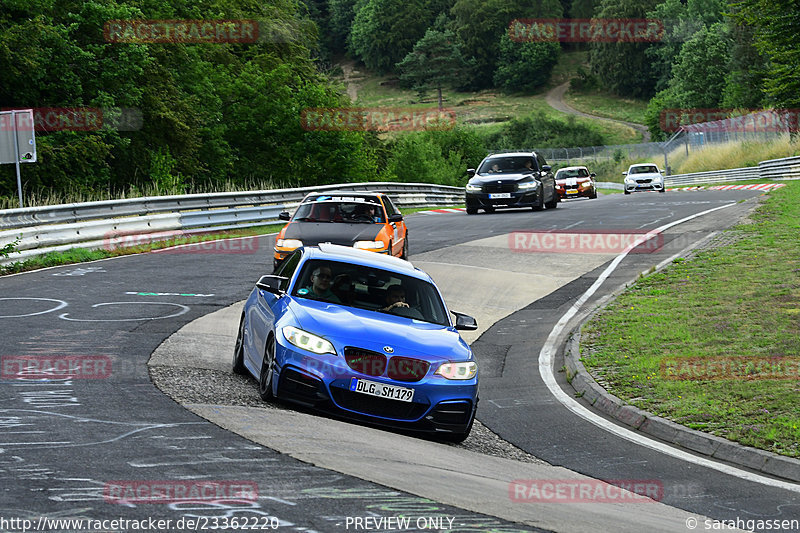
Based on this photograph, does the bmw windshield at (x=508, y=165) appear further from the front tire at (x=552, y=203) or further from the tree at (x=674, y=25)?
the tree at (x=674, y=25)

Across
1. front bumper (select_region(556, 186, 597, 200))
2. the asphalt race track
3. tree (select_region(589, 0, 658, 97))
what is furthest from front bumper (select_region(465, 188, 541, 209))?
tree (select_region(589, 0, 658, 97))

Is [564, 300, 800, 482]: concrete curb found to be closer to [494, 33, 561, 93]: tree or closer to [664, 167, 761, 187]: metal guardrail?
[664, 167, 761, 187]: metal guardrail

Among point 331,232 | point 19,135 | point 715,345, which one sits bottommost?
point 715,345

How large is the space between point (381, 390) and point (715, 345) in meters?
5.66

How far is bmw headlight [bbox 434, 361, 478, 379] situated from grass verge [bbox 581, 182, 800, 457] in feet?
7.08

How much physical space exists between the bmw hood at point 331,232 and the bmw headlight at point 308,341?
809 cm

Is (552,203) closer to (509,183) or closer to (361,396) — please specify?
(509,183)

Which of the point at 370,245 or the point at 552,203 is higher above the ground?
the point at 370,245

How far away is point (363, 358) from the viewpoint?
851cm

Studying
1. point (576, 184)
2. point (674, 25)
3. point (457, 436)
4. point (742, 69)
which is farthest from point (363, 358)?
point (674, 25)

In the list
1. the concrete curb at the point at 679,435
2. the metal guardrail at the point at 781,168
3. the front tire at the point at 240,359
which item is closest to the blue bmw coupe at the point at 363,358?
the front tire at the point at 240,359

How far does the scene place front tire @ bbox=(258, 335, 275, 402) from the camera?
28.9 ft

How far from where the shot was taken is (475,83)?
586ft

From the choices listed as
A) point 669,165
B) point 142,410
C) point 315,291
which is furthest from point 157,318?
point 669,165
